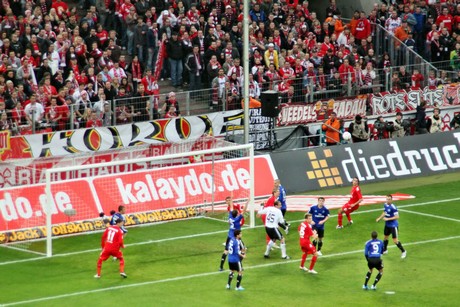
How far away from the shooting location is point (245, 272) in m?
31.2

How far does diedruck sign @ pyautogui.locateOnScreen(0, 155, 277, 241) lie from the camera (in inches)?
1310

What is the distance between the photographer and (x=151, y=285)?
98.1 feet

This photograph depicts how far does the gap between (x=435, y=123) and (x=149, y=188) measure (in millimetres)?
13641

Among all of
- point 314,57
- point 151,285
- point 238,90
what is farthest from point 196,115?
point 151,285

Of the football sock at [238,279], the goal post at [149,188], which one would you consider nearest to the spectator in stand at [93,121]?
the goal post at [149,188]

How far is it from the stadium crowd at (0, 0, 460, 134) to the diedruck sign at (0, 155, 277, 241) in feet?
14.3

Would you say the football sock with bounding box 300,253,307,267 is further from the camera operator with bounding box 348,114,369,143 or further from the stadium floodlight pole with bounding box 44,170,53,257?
the camera operator with bounding box 348,114,369,143

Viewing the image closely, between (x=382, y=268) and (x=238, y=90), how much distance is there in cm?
1431

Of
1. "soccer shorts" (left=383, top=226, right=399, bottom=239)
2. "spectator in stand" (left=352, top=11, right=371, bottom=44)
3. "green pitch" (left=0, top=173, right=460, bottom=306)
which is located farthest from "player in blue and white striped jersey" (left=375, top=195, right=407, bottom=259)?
"spectator in stand" (left=352, top=11, right=371, bottom=44)

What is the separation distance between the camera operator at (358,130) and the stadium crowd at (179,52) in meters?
Answer: 2.29

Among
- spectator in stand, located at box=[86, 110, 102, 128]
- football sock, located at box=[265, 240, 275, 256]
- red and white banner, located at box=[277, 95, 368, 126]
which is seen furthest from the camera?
red and white banner, located at box=[277, 95, 368, 126]

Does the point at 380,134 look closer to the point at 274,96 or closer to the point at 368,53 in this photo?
the point at 368,53

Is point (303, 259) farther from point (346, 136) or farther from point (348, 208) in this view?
point (346, 136)

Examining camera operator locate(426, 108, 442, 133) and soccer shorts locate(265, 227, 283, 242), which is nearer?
soccer shorts locate(265, 227, 283, 242)
